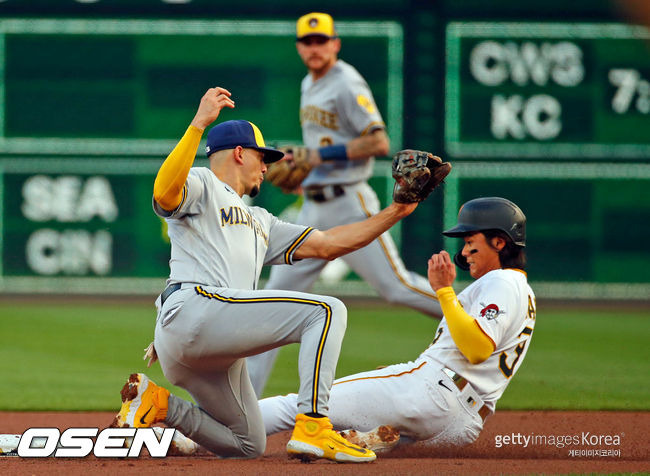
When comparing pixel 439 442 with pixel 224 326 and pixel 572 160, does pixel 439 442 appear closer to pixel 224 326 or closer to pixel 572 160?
pixel 224 326

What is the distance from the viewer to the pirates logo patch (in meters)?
3.98

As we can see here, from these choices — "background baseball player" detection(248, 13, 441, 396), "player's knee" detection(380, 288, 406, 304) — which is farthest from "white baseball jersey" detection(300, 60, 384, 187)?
"player's knee" detection(380, 288, 406, 304)

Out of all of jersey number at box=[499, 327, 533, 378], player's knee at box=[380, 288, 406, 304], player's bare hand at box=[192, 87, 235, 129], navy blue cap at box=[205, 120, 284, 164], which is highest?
player's bare hand at box=[192, 87, 235, 129]

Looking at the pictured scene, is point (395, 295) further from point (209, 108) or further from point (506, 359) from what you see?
point (209, 108)

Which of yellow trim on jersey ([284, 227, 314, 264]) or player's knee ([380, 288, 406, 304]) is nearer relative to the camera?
yellow trim on jersey ([284, 227, 314, 264])

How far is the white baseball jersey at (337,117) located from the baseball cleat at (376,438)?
8.21ft

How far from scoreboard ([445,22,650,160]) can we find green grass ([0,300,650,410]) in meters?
1.79

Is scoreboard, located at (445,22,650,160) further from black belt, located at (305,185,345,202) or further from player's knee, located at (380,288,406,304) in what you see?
player's knee, located at (380,288,406,304)

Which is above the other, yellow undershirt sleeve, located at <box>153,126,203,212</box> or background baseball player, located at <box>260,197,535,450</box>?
yellow undershirt sleeve, located at <box>153,126,203,212</box>

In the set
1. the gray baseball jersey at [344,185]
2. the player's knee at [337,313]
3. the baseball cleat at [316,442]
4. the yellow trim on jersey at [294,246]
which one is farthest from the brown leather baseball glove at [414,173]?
the gray baseball jersey at [344,185]

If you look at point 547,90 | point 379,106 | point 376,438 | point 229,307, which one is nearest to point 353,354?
point 376,438

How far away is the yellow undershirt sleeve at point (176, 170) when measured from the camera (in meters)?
3.78

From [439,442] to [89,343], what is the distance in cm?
479

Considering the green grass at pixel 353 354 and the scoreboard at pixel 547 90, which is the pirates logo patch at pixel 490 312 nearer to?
the green grass at pixel 353 354
